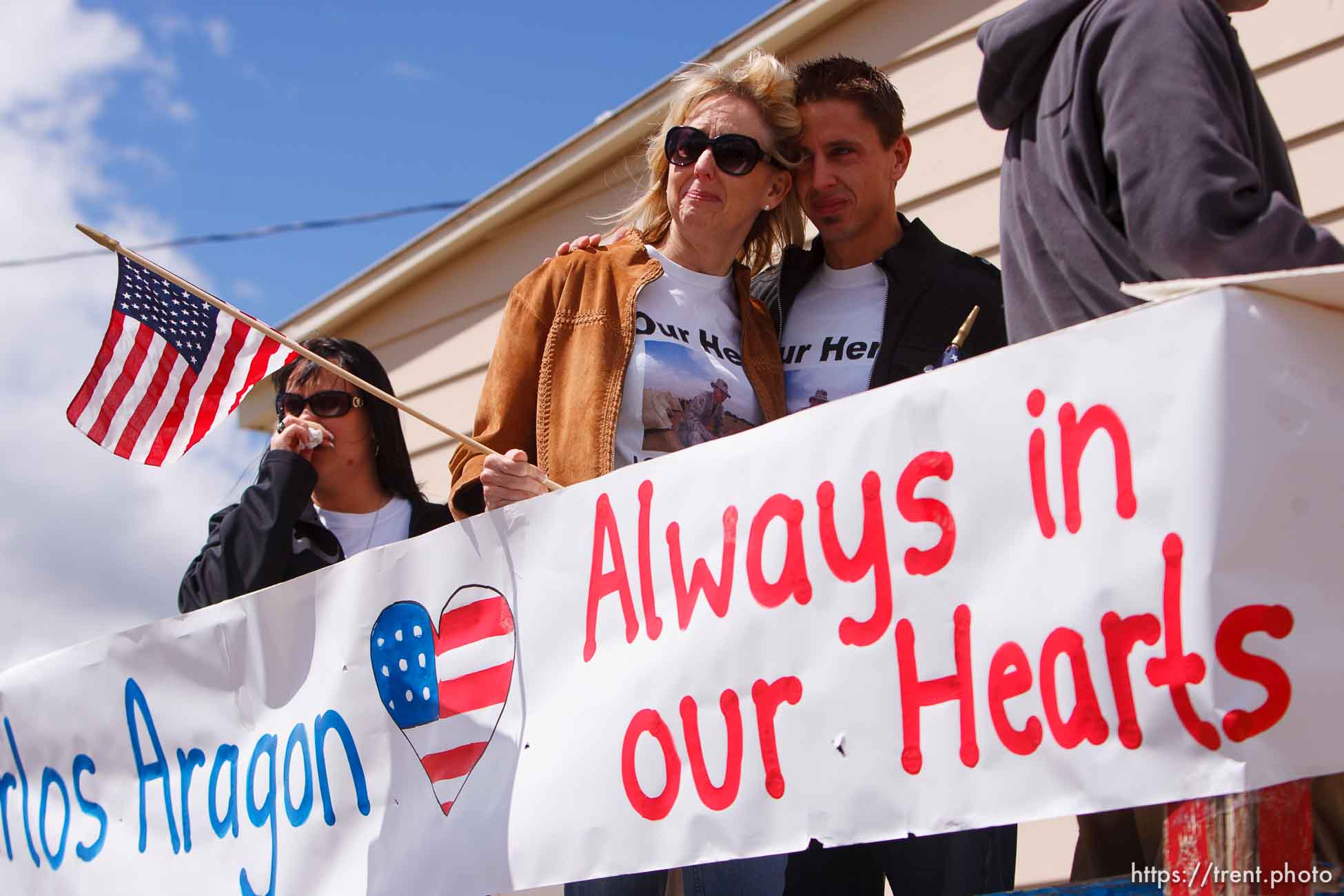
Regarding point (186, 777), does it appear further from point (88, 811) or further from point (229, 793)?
point (88, 811)

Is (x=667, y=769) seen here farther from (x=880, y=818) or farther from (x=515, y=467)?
(x=515, y=467)

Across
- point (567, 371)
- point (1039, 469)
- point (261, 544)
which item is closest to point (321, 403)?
point (261, 544)

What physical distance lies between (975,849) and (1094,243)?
3.17ft

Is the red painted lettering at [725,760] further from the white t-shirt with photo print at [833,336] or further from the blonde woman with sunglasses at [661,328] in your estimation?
the white t-shirt with photo print at [833,336]

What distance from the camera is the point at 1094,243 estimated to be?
6.63 ft

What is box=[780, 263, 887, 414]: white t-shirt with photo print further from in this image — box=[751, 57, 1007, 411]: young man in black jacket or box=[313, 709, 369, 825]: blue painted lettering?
box=[313, 709, 369, 825]: blue painted lettering

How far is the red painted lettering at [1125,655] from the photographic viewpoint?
1.69 m

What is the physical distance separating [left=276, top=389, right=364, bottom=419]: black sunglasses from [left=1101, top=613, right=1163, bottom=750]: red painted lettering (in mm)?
1971

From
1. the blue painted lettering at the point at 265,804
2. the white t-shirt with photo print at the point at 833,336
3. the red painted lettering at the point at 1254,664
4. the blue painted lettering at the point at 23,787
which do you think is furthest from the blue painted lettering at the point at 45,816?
the red painted lettering at the point at 1254,664

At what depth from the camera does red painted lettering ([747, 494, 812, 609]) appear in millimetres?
2070

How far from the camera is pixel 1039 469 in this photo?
1.84 meters

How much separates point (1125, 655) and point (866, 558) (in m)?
0.39

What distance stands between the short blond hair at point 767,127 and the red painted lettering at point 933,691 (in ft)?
4.21

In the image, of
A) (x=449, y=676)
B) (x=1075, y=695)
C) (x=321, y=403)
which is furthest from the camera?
(x=321, y=403)
